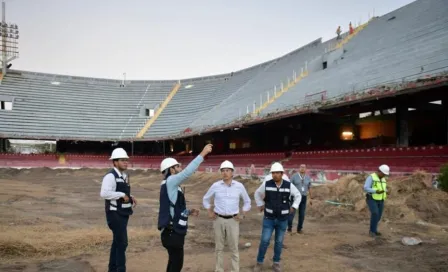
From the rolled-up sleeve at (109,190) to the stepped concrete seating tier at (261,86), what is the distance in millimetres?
27802

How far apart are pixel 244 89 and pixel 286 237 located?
116 ft

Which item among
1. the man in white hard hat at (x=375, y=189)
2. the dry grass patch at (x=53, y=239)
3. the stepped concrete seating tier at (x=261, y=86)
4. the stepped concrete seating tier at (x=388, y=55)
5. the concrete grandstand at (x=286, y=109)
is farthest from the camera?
the stepped concrete seating tier at (x=261, y=86)

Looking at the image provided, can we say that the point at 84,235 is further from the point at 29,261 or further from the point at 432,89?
the point at 432,89

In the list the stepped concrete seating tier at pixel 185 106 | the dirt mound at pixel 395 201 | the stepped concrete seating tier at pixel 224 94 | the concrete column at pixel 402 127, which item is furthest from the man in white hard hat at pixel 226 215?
the stepped concrete seating tier at pixel 185 106

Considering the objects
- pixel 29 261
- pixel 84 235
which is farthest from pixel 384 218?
pixel 29 261

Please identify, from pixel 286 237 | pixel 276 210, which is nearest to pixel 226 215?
pixel 276 210

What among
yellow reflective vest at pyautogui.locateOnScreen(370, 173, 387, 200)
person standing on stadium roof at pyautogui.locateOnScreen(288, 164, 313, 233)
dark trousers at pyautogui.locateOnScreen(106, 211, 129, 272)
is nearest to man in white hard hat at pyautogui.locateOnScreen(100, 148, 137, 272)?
dark trousers at pyautogui.locateOnScreen(106, 211, 129, 272)

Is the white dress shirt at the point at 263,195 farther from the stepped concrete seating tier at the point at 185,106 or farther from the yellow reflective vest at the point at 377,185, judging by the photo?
the stepped concrete seating tier at the point at 185,106

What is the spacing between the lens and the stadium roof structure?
73.3 feet

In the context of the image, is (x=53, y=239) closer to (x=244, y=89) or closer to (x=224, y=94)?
(x=244, y=89)

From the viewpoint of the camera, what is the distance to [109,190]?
5445 mm

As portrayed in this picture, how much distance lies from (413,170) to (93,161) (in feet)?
114

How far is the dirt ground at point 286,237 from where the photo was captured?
7.10 meters

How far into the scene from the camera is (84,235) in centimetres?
902
